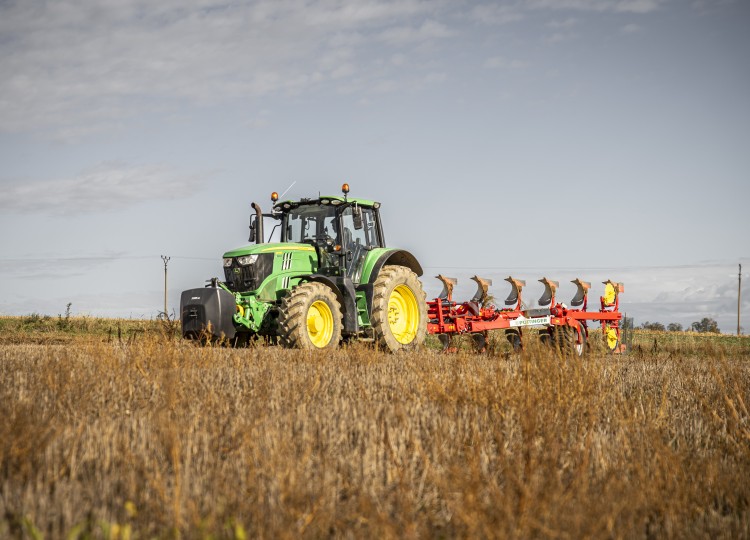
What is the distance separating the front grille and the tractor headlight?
46 millimetres

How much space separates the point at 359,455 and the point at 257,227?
27.0 feet

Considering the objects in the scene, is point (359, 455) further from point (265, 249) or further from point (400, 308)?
point (400, 308)

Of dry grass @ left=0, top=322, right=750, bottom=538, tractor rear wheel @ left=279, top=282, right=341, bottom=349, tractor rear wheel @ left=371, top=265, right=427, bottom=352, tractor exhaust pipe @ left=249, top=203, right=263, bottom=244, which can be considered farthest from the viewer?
tractor exhaust pipe @ left=249, top=203, right=263, bottom=244

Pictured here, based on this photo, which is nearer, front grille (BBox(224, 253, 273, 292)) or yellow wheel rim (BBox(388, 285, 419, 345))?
front grille (BBox(224, 253, 273, 292))

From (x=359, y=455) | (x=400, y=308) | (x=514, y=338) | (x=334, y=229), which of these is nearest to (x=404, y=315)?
(x=400, y=308)

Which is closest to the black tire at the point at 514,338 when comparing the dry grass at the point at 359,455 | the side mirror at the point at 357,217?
the side mirror at the point at 357,217

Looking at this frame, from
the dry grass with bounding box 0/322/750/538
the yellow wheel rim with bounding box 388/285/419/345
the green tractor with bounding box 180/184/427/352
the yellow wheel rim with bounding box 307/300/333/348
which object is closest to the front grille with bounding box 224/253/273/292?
the green tractor with bounding box 180/184/427/352

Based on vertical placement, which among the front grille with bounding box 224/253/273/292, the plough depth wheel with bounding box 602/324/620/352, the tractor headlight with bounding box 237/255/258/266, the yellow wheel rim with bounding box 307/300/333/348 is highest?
the tractor headlight with bounding box 237/255/258/266

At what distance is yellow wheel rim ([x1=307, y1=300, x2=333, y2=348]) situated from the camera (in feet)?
36.7

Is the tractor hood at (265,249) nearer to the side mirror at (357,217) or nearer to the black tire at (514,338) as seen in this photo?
the side mirror at (357,217)

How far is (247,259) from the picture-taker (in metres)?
11.6

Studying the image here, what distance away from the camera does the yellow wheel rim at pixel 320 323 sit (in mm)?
11172

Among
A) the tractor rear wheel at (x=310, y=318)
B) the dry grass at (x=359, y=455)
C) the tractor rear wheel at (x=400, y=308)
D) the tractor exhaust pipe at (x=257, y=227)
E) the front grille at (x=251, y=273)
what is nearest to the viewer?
the dry grass at (x=359, y=455)

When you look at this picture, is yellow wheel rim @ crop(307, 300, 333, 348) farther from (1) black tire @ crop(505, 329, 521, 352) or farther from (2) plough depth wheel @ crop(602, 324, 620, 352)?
(2) plough depth wheel @ crop(602, 324, 620, 352)
